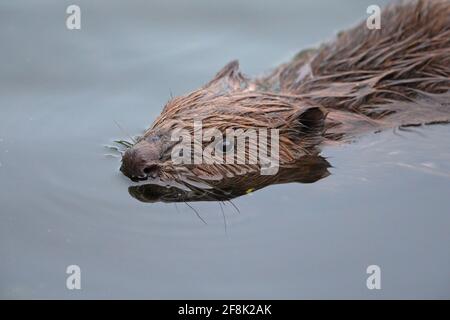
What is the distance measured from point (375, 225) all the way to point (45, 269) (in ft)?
6.53

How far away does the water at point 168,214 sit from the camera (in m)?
5.16

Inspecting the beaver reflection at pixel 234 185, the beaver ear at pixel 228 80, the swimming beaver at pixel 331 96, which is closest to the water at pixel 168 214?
the beaver reflection at pixel 234 185

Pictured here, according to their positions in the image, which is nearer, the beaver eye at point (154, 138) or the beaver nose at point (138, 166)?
the beaver nose at point (138, 166)

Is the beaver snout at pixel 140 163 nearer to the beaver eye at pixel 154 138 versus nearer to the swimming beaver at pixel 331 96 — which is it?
the swimming beaver at pixel 331 96

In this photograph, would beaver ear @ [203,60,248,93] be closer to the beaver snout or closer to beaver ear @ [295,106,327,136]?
beaver ear @ [295,106,327,136]

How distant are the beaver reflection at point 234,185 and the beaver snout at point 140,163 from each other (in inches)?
3.1

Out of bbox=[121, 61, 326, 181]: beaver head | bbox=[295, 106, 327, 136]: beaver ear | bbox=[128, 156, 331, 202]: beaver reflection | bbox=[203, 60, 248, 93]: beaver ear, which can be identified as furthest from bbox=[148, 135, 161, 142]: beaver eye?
bbox=[295, 106, 327, 136]: beaver ear

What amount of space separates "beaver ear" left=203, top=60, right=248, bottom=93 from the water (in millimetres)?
735

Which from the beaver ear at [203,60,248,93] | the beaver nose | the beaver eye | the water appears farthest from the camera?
the beaver ear at [203,60,248,93]

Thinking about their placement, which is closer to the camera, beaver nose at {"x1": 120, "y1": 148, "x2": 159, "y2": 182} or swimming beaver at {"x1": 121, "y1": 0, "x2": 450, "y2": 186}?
beaver nose at {"x1": 120, "y1": 148, "x2": 159, "y2": 182}

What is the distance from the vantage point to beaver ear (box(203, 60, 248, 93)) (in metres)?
6.58

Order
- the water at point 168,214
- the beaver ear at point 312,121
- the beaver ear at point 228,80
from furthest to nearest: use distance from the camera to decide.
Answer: the beaver ear at point 228,80, the beaver ear at point 312,121, the water at point 168,214

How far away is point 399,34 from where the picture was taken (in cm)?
696
